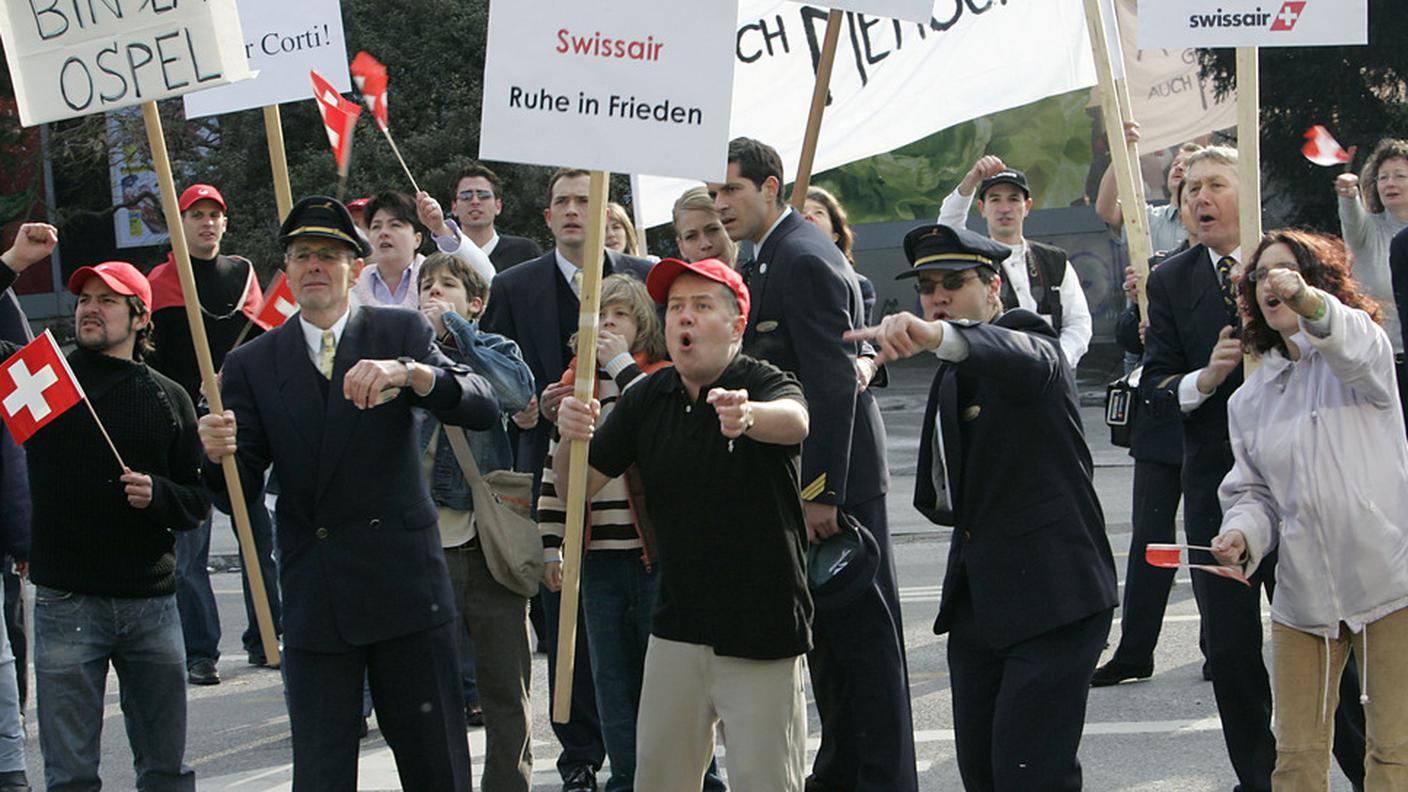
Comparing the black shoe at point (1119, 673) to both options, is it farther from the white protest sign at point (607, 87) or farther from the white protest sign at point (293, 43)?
the white protest sign at point (293, 43)

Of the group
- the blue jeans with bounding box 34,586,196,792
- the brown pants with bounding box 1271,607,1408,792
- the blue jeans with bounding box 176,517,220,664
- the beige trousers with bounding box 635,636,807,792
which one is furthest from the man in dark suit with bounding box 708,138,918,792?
the blue jeans with bounding box 176,517,220,664

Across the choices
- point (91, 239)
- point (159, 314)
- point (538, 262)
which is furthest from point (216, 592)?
point (91, 239)

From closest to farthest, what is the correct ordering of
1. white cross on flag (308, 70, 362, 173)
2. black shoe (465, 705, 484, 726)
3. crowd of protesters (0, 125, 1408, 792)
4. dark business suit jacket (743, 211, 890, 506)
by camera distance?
crowd of protesters (0, 125, 1408, 792), dark business suit jacket (743, 211, 890, 506), white cross on flag (308, 70, 362, 173), black shoe (465, 705, 484, 726)

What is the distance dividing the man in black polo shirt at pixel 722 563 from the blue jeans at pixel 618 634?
3.80 ft

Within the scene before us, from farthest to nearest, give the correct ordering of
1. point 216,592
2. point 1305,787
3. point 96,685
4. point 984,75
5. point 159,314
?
point 216,592 < point 159,314 < point 984,75 < point 96,685 < point 1305,787

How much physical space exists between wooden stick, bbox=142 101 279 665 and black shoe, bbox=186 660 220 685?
345 centimetres

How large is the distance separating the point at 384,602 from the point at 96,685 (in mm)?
1324

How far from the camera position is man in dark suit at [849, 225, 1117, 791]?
15.8 ft

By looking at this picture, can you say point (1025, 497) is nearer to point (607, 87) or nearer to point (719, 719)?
point (719, 719)

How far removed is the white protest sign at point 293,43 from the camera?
7.71 metres

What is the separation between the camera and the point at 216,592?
37.5 ft

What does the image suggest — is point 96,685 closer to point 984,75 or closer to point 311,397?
point 311,397

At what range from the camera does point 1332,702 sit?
4848mm

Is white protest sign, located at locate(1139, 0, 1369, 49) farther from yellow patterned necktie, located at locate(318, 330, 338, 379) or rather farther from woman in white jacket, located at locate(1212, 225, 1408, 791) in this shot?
yellow patterned necktie, located at locate(318, 330, 338, 379)
